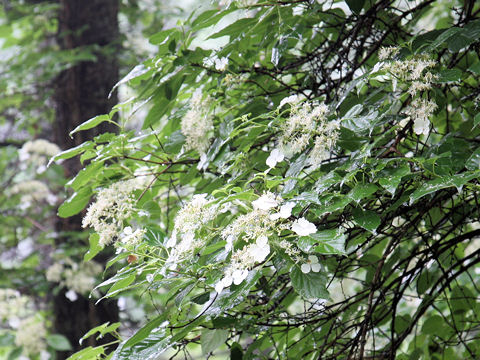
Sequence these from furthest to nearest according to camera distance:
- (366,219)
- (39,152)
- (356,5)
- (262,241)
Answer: (39,152) < (356,5) < (366,219) < (262,241)

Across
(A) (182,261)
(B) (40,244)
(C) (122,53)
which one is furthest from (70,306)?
(A) (182,261)

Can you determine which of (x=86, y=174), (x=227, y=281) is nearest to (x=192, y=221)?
(x=227, y=281)

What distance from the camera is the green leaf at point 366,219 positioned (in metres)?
0.84

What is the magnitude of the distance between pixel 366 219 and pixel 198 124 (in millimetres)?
528

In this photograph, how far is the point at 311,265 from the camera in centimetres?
87

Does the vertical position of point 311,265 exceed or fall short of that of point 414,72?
it falls short

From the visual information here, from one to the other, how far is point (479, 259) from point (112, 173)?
98 cm

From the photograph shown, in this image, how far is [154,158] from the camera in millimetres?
1463

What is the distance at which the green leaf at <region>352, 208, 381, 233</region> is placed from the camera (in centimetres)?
84

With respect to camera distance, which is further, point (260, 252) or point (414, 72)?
point (414, 72)

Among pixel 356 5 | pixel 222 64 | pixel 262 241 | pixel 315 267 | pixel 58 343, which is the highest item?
pixel 356 5

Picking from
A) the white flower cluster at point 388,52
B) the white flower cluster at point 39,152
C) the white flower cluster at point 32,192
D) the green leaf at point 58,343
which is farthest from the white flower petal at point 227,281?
the white flower cluster at point 32,192

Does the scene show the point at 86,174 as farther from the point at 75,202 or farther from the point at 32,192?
the point at 32,192

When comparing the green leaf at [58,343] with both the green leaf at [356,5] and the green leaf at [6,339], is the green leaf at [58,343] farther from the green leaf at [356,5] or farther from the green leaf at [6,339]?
the green leaf at [356,5]
